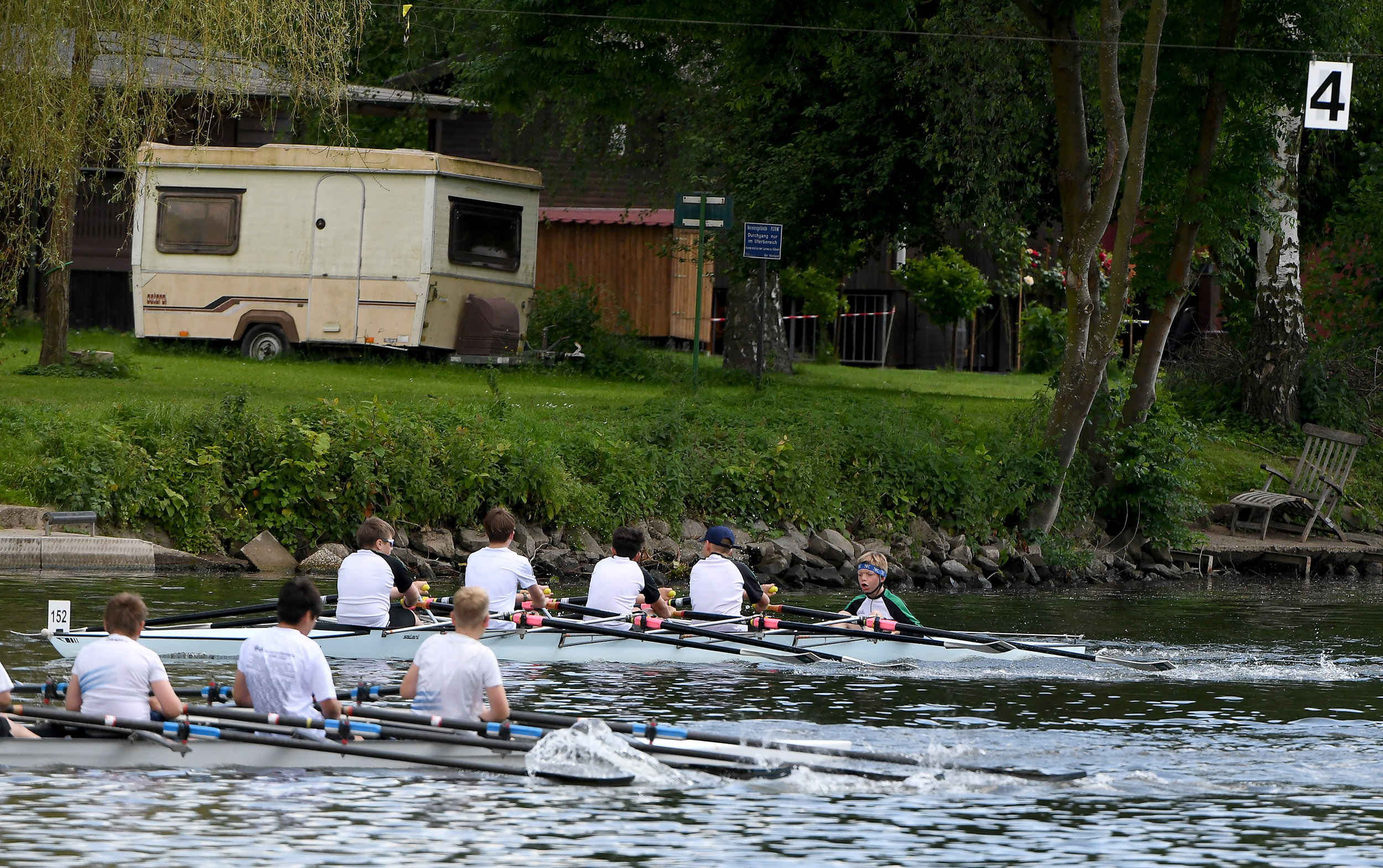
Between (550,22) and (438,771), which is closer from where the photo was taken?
(438,771)

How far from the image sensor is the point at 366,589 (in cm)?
1433

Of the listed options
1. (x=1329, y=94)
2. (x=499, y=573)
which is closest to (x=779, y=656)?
(x=499, y=573)

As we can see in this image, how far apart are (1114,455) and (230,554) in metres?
13.0

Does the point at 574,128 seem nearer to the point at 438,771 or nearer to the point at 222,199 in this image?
the point at 222,199

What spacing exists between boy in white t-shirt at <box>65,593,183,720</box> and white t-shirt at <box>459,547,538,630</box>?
4.48 metres

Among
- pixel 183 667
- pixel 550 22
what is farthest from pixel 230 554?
pixel 550 22

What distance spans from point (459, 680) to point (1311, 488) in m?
20.2

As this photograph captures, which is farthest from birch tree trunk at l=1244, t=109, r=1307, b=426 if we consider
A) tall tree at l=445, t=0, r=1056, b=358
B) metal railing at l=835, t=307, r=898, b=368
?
metal railing at l=835, t=307, r=898, b=368

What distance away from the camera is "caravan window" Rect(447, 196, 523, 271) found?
29531 millimetres

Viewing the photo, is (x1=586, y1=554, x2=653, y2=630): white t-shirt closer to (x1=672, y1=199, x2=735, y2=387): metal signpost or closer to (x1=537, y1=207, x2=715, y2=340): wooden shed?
(x1=672, y1=199, x2=735, y2=387): metal signpost

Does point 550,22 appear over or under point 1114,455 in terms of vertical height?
over

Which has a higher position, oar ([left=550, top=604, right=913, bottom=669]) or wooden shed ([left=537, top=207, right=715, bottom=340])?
wooden shed ([left=537, top=207, right=715, bottom=340])

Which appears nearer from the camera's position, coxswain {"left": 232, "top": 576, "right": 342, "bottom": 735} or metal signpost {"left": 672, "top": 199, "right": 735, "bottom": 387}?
coxswain {"left": 232, "top": 576, "right": 342, "bottom": 735}

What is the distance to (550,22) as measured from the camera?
79.9 feet
